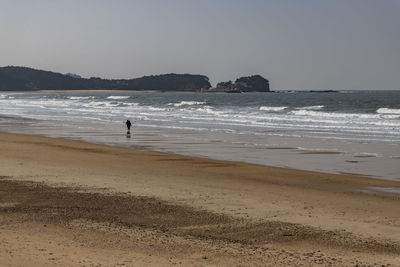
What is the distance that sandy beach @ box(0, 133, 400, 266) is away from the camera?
285 inches

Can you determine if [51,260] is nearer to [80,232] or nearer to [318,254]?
[80,232]

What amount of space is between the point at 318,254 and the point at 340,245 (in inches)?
23.0

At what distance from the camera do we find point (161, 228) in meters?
8.74

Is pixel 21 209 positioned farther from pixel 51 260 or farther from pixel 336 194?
pixel 336 194

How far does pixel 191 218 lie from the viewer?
9406 millimetres

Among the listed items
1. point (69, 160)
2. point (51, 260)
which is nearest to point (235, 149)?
point (69, 160)

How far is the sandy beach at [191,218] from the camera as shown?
724cm

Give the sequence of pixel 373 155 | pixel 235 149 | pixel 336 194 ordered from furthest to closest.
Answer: pixel 235 149 → pixel 373 155 → pixel 336 194

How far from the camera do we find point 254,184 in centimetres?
1320

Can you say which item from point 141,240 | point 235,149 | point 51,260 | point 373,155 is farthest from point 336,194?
point 235,149

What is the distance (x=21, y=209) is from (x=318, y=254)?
196 inches

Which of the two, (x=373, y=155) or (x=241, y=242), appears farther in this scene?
(x=373, y=155)

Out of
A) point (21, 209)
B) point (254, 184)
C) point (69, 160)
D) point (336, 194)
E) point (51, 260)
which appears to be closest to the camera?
point (51, 260)

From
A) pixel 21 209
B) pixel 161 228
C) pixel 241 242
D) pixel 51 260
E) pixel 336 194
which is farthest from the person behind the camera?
pixel 336 194
